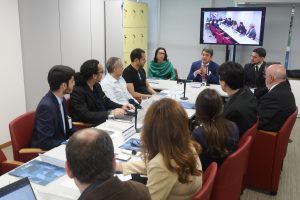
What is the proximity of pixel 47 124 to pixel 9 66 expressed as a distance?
2028 millimetres

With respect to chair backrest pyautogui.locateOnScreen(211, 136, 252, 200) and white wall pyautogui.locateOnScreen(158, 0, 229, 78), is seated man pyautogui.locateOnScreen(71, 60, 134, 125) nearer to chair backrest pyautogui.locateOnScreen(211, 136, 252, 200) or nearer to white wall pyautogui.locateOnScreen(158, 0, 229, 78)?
chair backrest pyautogui.locateOnScreen(211, 136, 252, 200)

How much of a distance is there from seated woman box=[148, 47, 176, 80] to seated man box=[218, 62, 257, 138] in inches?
95.9

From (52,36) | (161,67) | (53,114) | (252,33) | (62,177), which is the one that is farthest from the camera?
(252,33)

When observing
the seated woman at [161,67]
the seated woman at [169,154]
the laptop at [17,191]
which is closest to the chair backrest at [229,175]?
the seated woman at [169,154]

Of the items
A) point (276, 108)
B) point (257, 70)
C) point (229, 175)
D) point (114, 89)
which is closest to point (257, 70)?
point (257, 70)

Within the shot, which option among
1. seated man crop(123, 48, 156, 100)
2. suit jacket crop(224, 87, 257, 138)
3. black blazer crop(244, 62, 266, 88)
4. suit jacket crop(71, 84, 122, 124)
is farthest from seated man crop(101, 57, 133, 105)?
black blazer crop(244, 62, 266, 88)

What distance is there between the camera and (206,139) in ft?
6.53

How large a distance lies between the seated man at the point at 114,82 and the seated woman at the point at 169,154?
2.17m

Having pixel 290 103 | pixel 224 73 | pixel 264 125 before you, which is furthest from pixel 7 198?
pixel 290 103

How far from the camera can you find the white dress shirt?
12.3ft

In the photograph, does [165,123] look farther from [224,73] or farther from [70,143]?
[224,73]

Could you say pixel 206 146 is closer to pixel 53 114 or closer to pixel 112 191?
pixel 112 191

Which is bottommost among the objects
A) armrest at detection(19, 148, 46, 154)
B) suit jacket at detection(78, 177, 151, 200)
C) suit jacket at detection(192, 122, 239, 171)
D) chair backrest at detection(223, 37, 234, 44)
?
armrest at detection(19, 148, 46, 154)

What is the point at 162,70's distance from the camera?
5.29 m
